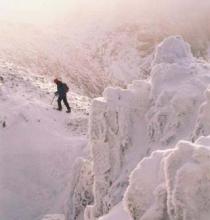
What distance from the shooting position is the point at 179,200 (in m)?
6.29

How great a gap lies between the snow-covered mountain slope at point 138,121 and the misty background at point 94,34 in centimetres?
1953

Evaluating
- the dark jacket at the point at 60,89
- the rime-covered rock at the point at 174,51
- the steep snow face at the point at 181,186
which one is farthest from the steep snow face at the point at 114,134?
the dark jacket at the point at 60,89

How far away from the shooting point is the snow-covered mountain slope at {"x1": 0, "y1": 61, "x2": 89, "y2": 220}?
17828 mm

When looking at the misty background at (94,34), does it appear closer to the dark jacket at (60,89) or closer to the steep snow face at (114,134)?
the dark jacket at (60,89)

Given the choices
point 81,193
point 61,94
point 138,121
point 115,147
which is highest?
point 138,121

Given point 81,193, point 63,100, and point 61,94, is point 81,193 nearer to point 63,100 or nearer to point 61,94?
point 63,100

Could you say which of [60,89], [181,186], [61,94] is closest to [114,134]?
[181,186]

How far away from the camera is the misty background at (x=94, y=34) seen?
1422 inches

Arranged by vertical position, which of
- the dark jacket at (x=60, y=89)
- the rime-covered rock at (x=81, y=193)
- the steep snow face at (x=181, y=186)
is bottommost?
the rime-covered rock at (x=81, y=193)

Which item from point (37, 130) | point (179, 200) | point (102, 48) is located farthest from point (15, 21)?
point (179, 200)

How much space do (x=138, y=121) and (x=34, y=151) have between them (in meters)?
7.19

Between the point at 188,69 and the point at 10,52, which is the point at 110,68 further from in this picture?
the point at 188,69

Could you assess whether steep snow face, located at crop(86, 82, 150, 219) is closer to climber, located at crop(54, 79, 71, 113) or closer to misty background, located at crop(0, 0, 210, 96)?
climber, located at crop(54, 79, 71, 113)

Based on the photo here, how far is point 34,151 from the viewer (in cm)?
1927
